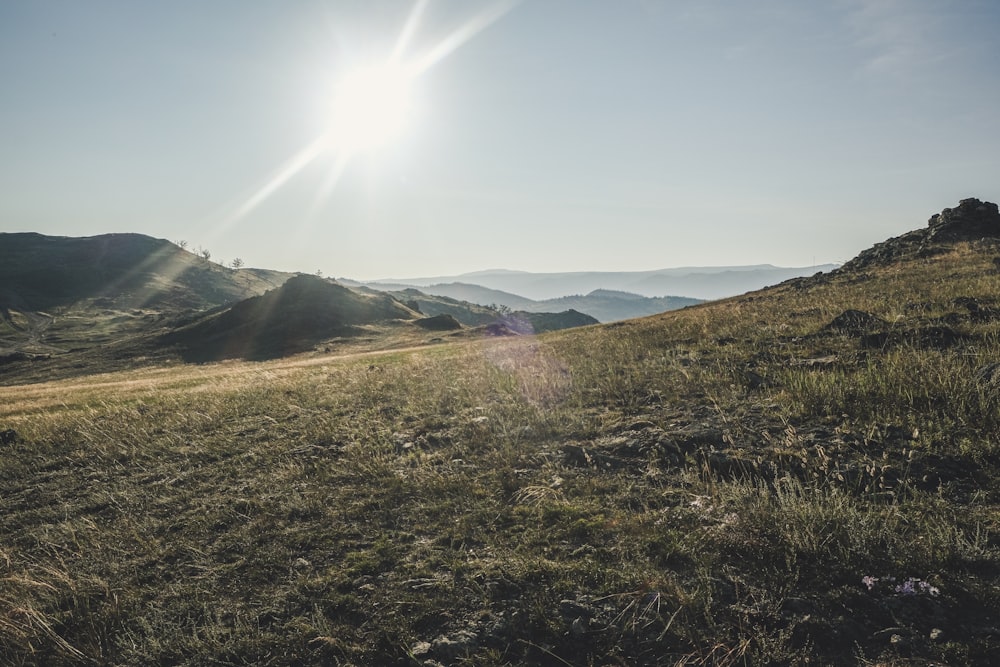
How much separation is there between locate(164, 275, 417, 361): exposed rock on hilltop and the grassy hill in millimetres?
85871

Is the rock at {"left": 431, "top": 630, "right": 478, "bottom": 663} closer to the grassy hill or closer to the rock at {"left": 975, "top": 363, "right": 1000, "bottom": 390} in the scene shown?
the grassy hill

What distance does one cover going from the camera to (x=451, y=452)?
334 inches

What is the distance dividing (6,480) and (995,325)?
22.0 meters

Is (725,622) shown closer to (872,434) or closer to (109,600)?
(872,434)

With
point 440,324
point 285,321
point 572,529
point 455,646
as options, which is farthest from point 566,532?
point 285,321

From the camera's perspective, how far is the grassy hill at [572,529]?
376 cm

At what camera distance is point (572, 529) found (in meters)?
5.36

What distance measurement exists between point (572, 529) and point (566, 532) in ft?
0.32

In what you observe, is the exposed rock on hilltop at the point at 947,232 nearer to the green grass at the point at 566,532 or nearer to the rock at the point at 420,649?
the green grass at the point at 566,532

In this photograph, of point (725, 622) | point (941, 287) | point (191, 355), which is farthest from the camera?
point (191, 355)

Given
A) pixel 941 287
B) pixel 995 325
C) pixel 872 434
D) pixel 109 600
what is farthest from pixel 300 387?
pixel 941 287

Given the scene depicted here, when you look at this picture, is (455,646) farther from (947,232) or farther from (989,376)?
(947,232)

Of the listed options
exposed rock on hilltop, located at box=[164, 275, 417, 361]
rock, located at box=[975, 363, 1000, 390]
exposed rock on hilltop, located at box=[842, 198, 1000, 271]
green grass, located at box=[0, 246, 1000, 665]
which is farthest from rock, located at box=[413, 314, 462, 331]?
rock, located at box=[975, 363, 1000, 390]

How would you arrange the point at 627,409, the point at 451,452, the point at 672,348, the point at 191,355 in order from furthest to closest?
the point at 191,355 < the point at 672,348 < the point at 627,409 < the point at 451,452
